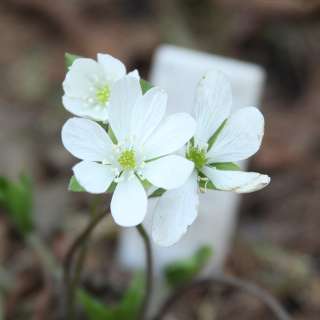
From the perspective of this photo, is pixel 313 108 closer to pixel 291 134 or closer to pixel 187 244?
pixel 291 134

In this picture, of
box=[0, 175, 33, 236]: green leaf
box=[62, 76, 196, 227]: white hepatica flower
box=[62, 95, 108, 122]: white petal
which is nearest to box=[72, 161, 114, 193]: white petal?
box=[62, 76, 196, 227]: white hepatica flower

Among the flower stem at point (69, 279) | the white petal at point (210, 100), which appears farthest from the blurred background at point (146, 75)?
the white petal at point (210, 100)

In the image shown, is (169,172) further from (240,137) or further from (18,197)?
(18,197)

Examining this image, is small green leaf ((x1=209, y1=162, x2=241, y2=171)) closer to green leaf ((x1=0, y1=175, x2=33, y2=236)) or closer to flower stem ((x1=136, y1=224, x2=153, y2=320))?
flower stem ((x1=136, y1=224, x2=153, y2=320))

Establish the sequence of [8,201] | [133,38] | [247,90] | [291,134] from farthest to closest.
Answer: [133,38]
[291,134]
[247,90]
[8,201]

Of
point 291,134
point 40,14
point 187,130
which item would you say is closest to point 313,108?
point 291,134

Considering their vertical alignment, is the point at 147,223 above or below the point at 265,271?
above
